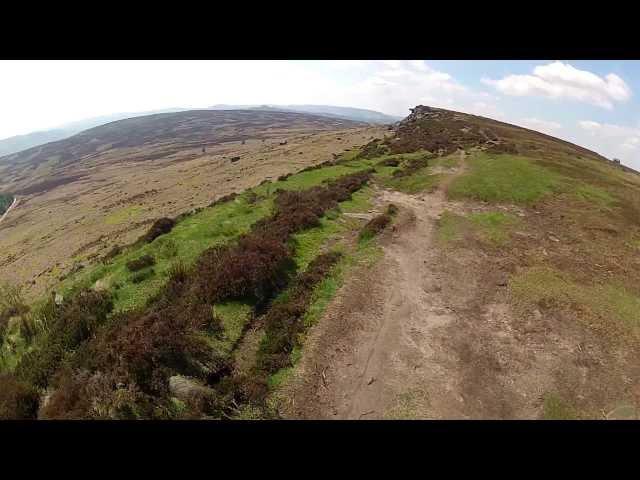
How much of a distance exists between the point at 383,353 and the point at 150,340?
7.82 m

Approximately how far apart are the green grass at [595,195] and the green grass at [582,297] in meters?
15.1

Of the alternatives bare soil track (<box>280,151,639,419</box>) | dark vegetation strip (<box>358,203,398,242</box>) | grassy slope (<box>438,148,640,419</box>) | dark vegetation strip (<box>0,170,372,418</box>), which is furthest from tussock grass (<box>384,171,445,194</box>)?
dark vegetation strip (<box>0,170,372,418</box>)

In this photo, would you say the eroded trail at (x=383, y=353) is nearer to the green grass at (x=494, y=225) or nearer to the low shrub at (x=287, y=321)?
the low shrub at (x=287, y=321)

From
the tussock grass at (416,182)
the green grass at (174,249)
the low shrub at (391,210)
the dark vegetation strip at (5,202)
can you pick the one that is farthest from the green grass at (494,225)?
→ the dark vegetation strip at (5,202)

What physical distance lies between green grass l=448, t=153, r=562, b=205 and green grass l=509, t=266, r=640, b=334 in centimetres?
1314

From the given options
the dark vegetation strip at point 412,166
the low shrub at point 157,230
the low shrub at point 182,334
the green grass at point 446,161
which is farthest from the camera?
the green grass at point 446,161

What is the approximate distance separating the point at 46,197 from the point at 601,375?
149 meters

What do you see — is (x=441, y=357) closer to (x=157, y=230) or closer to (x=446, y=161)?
(x=157, y=230)

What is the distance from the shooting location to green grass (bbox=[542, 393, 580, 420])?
10.5 metres

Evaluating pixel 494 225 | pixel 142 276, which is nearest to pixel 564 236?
pixel 494 225

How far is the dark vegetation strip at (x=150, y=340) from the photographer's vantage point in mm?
10305

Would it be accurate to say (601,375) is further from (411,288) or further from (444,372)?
(411,288)
